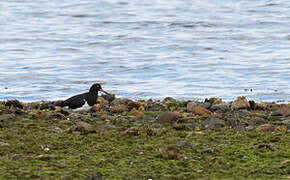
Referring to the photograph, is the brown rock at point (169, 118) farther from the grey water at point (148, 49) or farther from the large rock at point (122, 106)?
the grey water at point (148, 49)

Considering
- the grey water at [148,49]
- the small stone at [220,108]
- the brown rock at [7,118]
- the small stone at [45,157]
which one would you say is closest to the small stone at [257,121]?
the small stone at [220,108]

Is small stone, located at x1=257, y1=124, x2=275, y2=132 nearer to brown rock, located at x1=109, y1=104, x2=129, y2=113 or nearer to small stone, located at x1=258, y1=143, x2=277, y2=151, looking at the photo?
small stone, located at x1=258, y1=143, x2=277, y2=151

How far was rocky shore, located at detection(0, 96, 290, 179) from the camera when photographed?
7.10 metres

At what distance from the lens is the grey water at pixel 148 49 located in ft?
58.5

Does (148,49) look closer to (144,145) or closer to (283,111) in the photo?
(283,111)

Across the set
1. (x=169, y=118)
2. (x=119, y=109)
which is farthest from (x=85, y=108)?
(x=169, y=118)

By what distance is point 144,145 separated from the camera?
27.1 feet

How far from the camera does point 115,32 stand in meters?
31.0

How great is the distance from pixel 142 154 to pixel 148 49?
58.6 ft

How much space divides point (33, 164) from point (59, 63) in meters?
15.4

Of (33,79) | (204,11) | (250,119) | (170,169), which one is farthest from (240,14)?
(170,169)

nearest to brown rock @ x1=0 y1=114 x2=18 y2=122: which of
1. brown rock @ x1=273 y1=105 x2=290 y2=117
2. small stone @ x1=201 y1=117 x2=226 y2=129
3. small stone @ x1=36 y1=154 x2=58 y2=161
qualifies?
small stone @ x1=36 y1=154 x2=58 y2=161

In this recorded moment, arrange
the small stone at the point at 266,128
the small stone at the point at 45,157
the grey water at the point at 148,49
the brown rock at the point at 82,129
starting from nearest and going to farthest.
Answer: the small stone at the point at 45,157 < the brown rock at the point at 82,129 < the small stone at the point at 266,128 < the grey water at the point at 148,49

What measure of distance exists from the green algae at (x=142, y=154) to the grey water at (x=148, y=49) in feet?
23.4
